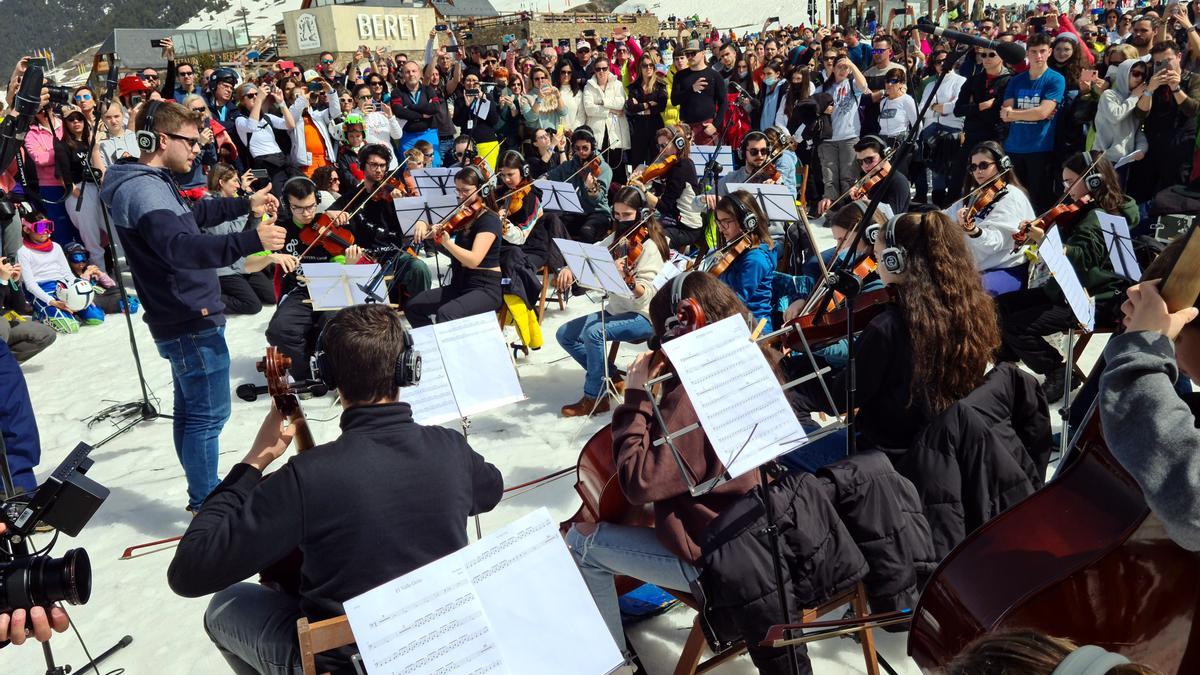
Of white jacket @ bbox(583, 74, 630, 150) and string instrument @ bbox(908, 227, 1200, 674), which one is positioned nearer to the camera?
string instrument @ bbox(908, 227, 1200, 674)

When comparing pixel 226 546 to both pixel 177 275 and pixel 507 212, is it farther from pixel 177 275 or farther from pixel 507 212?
pixel 507 212

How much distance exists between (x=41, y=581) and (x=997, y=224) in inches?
175

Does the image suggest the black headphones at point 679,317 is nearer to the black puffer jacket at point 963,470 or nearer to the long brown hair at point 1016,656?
the black puffer jacket at point 963,470

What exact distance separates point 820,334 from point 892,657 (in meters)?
1.18

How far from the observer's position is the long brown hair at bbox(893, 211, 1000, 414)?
8.70ft

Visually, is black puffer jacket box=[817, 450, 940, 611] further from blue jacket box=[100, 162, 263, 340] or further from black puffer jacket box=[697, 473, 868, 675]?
blue jacket box=[100, 162, 263, 340]

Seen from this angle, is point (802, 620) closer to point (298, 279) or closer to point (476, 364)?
point (476, 364)

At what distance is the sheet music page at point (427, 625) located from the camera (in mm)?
1541

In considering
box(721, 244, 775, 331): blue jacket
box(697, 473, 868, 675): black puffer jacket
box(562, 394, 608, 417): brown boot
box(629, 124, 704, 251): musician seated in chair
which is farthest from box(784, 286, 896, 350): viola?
box(629, 124, 704, 251): musician seated in chair

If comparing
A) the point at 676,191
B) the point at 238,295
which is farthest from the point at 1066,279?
the point at 238,295

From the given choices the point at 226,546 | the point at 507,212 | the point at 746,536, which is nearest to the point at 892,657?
the point at 746,536

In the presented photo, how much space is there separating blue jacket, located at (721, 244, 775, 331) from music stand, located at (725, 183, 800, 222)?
753 millimetres

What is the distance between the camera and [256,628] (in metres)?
2.16

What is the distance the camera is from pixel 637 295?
480cm
